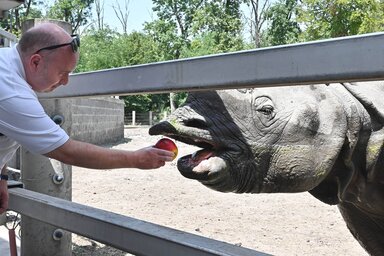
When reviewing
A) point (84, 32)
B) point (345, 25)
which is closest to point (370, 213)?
point (345, 25)

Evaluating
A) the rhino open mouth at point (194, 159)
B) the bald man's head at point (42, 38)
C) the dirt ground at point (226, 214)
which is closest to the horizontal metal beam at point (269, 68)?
the rhino open mouth at point (194, 159)

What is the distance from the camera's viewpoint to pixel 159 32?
32750 mm

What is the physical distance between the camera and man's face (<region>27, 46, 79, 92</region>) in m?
1.72

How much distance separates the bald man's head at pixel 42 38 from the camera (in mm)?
1706

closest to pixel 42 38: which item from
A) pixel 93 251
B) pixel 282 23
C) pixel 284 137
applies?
pixel 284 137

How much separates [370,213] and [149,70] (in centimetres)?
132

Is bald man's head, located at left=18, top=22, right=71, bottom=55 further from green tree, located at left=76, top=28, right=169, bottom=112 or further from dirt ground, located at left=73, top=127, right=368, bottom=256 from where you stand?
green tree, located at left=76, top=28, right=169, bottom=112

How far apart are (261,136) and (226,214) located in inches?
173

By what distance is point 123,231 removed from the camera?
1498 millimetres

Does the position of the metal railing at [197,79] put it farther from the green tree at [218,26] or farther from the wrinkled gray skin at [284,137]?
the green tree at [218,26]

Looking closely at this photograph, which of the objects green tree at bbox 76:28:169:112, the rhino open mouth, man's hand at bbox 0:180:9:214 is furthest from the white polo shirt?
green tree at bbox 76:28:169:112

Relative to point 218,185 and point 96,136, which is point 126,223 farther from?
point 96,136

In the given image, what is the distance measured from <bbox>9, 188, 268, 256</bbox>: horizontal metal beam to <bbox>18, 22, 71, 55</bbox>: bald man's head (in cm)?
54

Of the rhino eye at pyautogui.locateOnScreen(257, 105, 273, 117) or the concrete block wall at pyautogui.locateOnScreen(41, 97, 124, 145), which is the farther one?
the concrete block wall at pyautogui.locateOnScreen(41, 97, 124, 145)
